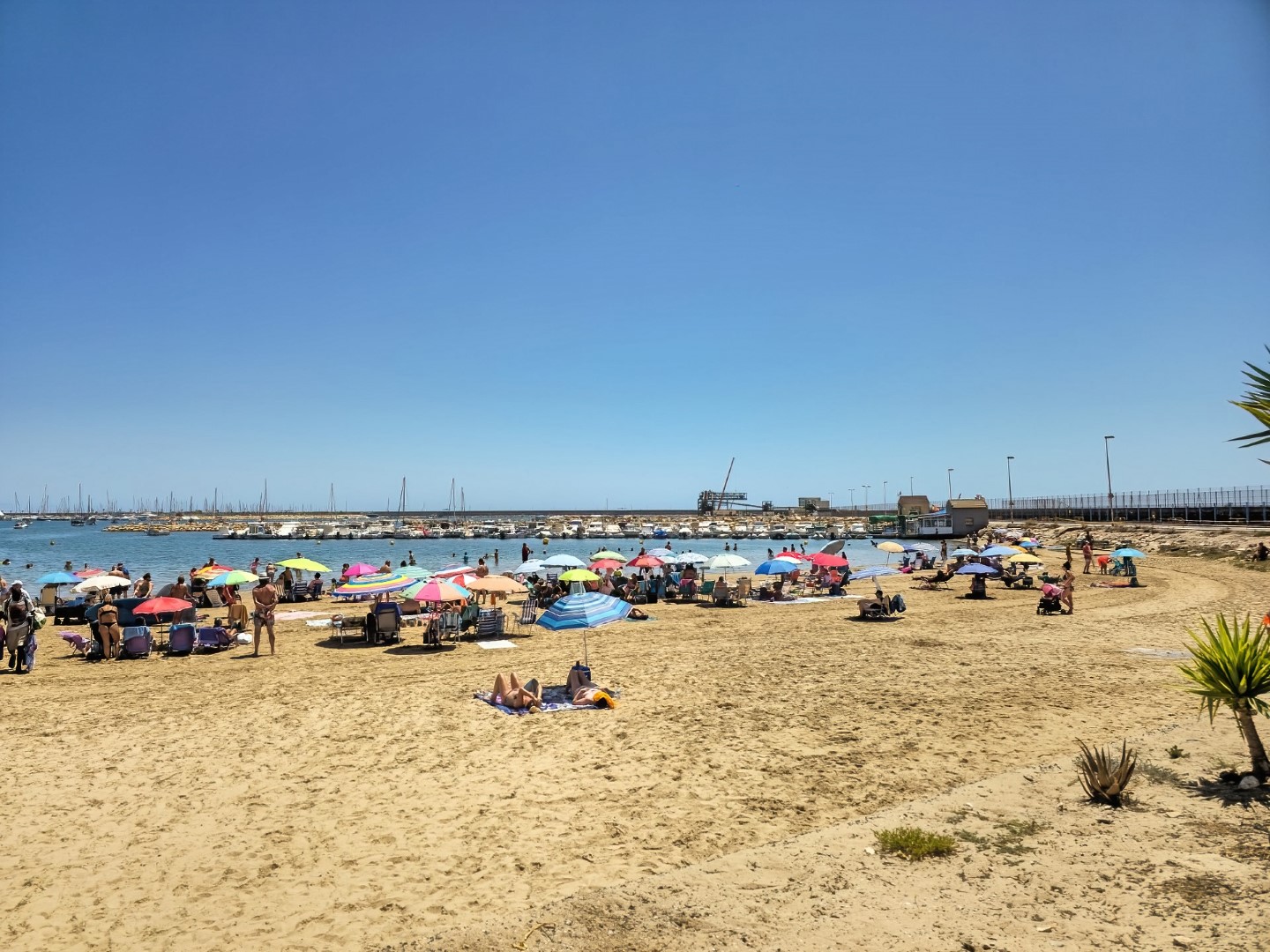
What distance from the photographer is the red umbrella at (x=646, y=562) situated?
74.7ft

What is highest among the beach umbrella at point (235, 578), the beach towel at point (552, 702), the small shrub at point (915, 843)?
the beach umbrella at point (235, 578)

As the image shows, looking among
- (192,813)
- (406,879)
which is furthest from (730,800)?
(192,813)

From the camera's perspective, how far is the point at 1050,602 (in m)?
18.6

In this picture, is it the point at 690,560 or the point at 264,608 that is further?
the point at 690,560

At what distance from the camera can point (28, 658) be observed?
13320 millimetres

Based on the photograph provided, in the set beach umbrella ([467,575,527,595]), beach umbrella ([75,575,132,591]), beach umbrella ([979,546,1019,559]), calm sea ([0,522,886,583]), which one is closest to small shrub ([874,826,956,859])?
beach umbrella ([467,575,527,595])

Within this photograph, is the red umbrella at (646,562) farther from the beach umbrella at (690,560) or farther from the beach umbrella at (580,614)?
the beach umbrella at (580,614)

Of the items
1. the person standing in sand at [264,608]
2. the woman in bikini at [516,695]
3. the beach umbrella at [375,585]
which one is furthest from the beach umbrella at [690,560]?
the woman in bikini at [516,695]

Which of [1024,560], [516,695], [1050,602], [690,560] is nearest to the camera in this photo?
[516,695]

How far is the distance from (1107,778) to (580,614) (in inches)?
270

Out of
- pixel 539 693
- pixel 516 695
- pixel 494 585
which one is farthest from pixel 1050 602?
pixel 516 695

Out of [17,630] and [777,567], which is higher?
[777,567]

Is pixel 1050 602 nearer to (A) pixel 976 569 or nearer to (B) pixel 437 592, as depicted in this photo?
(A) pixel 976 569

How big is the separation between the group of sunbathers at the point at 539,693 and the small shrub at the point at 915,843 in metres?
5.11
